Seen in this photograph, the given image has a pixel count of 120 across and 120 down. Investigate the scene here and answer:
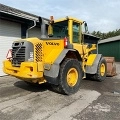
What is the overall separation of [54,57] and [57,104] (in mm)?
1484

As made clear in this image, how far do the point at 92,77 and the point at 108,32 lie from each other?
65199mm

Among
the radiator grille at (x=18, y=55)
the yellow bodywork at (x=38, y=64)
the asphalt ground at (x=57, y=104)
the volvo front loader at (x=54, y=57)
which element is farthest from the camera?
the radiator grille at (x=18, y=55)

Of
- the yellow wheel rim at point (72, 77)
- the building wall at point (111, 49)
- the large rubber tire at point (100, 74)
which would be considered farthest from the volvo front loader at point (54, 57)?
the building wall at point (111, 49)

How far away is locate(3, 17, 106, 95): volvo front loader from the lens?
246 inches

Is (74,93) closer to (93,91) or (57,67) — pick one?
(93,91)

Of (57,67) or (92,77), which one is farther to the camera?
(92,77)

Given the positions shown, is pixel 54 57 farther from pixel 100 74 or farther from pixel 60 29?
pixel 100 74

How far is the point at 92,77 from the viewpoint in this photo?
371 inches

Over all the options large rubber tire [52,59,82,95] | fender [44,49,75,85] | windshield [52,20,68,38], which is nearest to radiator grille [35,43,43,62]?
fender [44,49,75,85]

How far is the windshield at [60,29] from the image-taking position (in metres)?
7.61

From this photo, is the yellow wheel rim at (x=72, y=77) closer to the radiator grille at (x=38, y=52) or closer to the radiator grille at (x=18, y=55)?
the radiator grille at (x=38, y=52)

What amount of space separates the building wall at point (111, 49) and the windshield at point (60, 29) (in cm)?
2164

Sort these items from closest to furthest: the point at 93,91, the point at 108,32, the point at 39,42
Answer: the point at 39,42 → the point at 93,91 → the point at 108,32

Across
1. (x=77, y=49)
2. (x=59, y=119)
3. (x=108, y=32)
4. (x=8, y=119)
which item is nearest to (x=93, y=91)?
(x=77, y=49)
